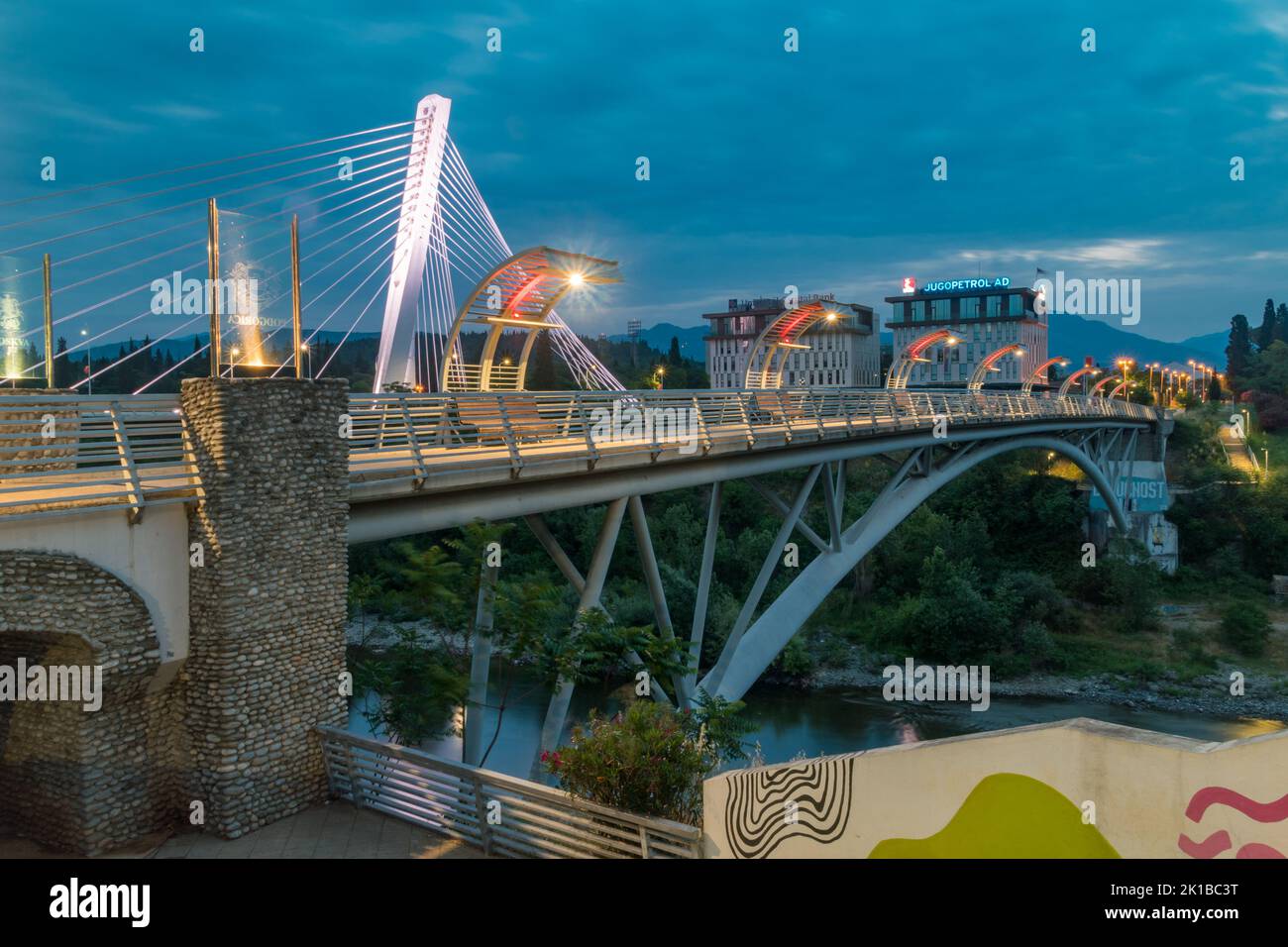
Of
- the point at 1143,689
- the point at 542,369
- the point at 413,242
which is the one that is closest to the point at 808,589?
the point at 413,242

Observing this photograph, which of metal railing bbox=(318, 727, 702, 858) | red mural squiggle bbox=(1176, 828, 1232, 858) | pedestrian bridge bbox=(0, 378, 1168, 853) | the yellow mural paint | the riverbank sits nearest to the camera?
red mural squiggle bbox=(1176, 828, 1232, 858)

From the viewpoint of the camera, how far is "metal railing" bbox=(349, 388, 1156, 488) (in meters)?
11.2

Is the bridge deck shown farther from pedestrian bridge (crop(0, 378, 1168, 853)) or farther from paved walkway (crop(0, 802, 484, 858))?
paved walkway (crop(0, 802, 484, 858))

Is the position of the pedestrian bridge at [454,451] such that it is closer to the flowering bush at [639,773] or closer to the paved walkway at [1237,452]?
the flowering bush at [639,773]

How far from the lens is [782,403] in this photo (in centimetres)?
1972

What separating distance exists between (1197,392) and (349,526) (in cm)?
11699

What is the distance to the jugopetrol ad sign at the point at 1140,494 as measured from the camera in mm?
52812

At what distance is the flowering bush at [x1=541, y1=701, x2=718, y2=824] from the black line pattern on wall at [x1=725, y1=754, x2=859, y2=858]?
1439mm

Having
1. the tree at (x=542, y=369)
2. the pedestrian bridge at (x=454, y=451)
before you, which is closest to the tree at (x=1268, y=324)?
the tree at (x=542, y=369)

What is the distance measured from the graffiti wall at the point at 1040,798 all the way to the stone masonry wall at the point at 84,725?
5559 mm

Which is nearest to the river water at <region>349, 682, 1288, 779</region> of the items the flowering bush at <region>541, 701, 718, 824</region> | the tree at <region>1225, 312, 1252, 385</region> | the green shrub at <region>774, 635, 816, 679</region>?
the green shrub at <region>774, 635, 816, 679</region>

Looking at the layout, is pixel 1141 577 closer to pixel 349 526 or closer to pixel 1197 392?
pixel 349 526

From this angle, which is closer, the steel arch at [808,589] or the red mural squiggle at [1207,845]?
the red mural squiggle at [1207,845]
